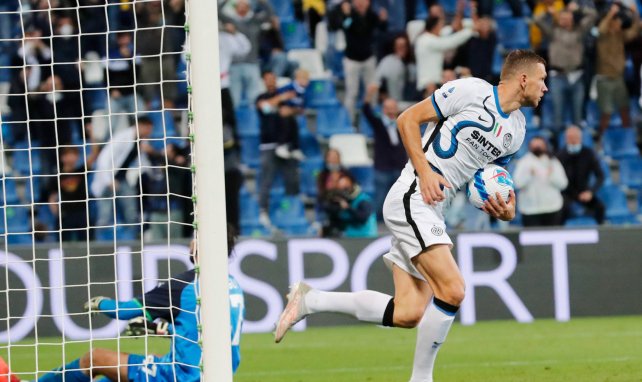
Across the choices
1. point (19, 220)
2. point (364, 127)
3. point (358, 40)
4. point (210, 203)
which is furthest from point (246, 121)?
point (210, 203)

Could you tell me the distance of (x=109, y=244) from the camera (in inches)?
456

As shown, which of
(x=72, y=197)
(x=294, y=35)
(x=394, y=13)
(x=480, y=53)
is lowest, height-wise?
(x=72, y=197)

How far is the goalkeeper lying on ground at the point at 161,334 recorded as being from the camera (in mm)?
6598

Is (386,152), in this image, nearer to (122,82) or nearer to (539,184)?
(539,184)

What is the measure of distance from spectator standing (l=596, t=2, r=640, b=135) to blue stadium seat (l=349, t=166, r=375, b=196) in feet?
10.2

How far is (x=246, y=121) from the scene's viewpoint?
14742mm

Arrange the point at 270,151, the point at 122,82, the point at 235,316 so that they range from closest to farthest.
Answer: the point at 235,316
the point at 122,82
the point at 270,151

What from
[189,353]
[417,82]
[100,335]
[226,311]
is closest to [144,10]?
[417,82]

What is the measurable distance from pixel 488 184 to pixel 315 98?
358 inches

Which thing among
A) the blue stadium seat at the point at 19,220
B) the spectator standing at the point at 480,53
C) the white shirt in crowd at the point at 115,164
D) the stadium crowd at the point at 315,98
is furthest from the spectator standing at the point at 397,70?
the blue stadium seat at the point at 19,220

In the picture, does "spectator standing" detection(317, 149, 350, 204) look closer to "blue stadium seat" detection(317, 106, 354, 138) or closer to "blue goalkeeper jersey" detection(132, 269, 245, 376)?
"blue stadium seat" detection(317, 106, 354, 138)

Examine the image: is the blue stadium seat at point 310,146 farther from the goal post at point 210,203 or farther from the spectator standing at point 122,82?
the goal post at point 210,203

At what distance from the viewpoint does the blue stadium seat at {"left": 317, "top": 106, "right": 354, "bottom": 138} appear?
1514 cm

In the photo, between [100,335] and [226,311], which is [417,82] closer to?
[100,335]
